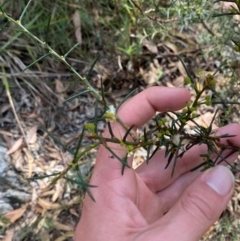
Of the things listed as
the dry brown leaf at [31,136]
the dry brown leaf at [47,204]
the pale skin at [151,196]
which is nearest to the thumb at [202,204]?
the pale skin at [151,196]

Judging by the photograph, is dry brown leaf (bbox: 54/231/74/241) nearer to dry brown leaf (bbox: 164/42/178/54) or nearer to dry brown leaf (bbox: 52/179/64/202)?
dry brown leaf (bbox: 52/179/64/202)

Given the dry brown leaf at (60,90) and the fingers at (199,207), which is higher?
the fingers at (199,207)

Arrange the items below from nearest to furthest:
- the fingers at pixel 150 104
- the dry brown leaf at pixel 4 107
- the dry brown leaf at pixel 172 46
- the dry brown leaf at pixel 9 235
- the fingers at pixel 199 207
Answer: the fingers at pixel 199 207
the fingers at pixel 150 104
the dry brown leaf at pixel 9 235
the dry brown leaf at pixel 4 107
the dry brown leaf at pixel 172 46

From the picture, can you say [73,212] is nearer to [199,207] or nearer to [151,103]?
[151,103]

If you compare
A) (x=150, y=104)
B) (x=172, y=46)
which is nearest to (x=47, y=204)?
(x=150, y=104)

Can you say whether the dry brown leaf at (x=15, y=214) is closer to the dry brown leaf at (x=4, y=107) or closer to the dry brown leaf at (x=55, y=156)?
the dry brown leaf at (x=55, y=156)

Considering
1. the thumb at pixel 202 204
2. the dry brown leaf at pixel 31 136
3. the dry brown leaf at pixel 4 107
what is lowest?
the dry brown leaf at pixel 31 136
